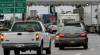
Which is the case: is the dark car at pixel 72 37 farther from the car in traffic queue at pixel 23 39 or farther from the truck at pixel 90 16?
the truck at pixel 90 16

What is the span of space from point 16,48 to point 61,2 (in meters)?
74.4

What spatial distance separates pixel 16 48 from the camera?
21266 millimetres

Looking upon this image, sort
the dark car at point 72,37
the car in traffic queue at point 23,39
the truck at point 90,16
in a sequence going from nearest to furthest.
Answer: the car in traffic queue at point 23,39 → the dark car at point 72,37 → the truck at point 90,16

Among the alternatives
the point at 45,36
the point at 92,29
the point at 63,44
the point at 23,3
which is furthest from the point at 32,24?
the point at 92,29

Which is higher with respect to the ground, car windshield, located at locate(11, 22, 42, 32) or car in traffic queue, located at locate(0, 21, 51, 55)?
car windshield, located at locate(11, 22, 42, 32)

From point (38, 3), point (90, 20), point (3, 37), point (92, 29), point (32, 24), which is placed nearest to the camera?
point (3, 37)

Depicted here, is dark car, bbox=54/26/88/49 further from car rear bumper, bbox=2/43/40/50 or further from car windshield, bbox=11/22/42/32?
car rear bumper, bbox=2/43/40/50

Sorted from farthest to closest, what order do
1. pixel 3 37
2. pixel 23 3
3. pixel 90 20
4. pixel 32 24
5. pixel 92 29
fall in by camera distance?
pixel 92 29 < pixel 90 20 < pixel 23 3 < pixel 32 24 < pixel 3 37

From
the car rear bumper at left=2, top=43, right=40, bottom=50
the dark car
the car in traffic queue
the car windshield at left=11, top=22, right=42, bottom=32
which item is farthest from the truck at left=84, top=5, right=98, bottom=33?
the car rear bumper at left=2, top=43, right=40, bottom=50

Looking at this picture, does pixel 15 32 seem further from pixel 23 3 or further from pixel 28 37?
pixel 23 3

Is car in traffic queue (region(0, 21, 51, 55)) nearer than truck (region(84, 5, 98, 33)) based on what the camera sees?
Yes

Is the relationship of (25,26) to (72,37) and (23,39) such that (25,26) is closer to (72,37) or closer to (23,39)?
(23,39)

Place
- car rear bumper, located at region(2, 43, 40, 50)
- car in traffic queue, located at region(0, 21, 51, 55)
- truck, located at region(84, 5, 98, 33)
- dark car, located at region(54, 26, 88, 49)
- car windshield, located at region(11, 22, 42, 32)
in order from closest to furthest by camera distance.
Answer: car in traffic queue, located at region(0, 21, 51, 55) < car rear bumper, located at region(2, 43, 40, 50) < car windshield, located at region(11, 22, 42, 32) < dark car, located at region(54, 26, 88, 49) < truck, located at region(84, 5, 98, 33)

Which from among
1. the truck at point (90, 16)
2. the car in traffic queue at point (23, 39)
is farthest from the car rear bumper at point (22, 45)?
the truck at point (90, 16)
